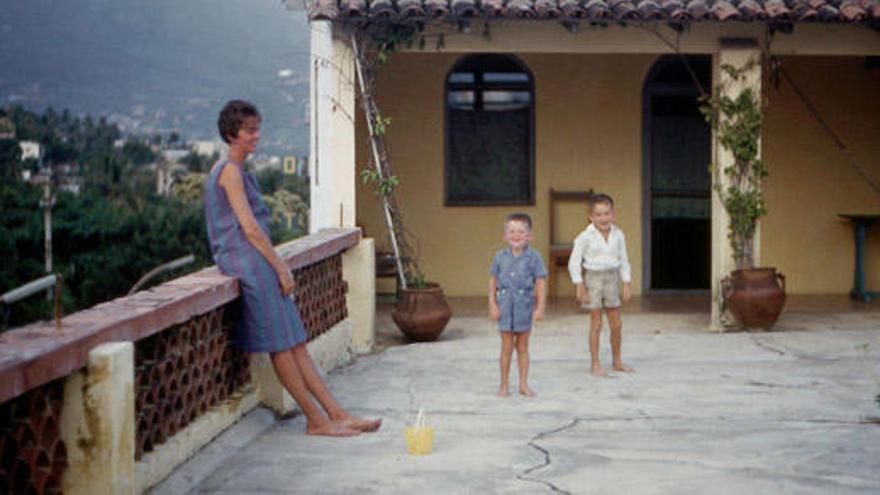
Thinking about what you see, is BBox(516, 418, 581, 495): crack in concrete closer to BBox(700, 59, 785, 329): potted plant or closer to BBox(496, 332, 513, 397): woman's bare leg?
BBox(496, 332, 513, 397): woman's bare leg

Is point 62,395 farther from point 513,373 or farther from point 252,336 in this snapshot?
point 513,373

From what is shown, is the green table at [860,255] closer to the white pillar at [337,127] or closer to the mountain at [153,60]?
the white pillar at [337,127]

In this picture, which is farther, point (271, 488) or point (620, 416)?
point (620, 416)

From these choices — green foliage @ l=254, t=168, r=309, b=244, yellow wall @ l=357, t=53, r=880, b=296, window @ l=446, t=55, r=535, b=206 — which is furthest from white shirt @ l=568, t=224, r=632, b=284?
green foliage @ l=254, t=168, r=309, b=244

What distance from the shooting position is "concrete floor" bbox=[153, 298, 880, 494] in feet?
17.8

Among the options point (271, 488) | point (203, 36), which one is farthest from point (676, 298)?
point (203, 36)

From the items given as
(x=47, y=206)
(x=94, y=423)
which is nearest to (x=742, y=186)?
(x=94, y=423)

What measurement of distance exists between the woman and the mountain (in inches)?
1557

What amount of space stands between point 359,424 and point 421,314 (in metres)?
3.78

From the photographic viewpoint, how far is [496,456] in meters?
5.93

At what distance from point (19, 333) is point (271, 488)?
1483 millimetres

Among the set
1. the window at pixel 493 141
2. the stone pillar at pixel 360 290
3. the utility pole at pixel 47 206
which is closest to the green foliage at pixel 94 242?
the utility pole at pixel 47 206

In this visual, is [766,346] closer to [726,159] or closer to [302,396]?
[726,159]

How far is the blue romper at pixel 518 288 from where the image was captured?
24.7 feet
